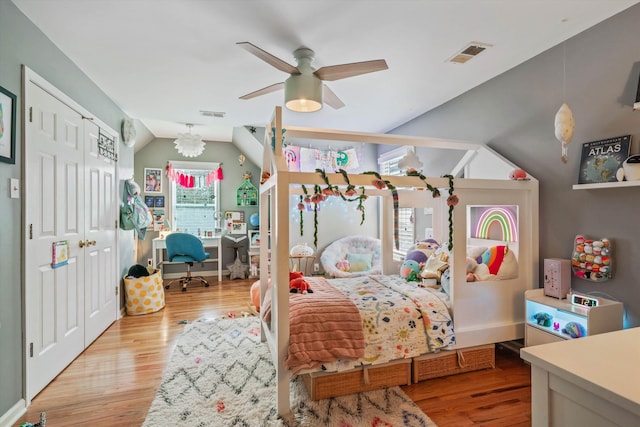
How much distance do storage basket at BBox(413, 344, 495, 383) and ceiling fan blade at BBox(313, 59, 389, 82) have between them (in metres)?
2.06

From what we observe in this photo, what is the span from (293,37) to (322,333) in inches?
81.1

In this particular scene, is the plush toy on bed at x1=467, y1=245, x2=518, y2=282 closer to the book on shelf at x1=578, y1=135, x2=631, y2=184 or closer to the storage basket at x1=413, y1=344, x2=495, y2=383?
the storage basket at x1=413, y1=344, x2=495, y2=383

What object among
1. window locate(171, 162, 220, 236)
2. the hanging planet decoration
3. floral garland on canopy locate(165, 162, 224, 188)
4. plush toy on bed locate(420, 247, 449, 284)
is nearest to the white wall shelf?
the hanging planet decoration

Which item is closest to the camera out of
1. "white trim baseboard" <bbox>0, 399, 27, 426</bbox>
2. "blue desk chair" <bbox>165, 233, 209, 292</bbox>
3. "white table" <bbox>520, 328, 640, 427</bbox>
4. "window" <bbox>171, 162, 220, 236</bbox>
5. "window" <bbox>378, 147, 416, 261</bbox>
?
"white table" <bbox>520, 328, 640, 427</bbox>

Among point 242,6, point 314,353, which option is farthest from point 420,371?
point 242,6

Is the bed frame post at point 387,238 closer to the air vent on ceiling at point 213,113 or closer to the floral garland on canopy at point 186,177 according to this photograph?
the air vent on ceiling at point 213,113

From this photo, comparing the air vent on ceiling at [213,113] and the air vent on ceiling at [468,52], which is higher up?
the air vent on ceiling at [213,113]

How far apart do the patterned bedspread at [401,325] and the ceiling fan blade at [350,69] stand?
1654 millimetres

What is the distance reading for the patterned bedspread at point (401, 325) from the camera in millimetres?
2043

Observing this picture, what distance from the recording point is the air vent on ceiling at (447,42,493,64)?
231 cm

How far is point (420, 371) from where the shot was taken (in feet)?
7.15

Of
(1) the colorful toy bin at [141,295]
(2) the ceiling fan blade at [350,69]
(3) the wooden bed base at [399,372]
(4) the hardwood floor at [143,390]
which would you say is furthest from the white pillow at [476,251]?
(1) the colorful toy bin at [141,295]

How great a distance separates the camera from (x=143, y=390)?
6.84ft

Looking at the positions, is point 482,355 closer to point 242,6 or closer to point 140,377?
point 140,377
